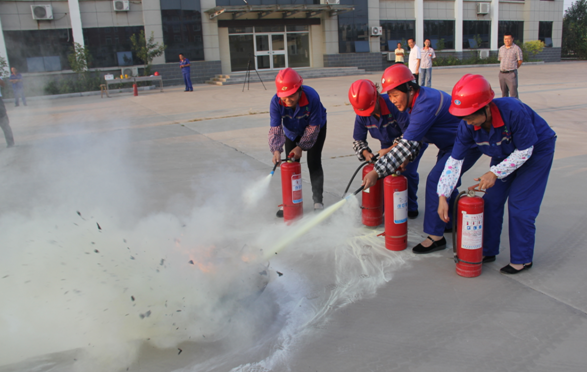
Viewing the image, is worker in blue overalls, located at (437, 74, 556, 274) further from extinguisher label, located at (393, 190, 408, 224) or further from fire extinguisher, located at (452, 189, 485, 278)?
extinguisher label, located at (393, 190, 408, 224)

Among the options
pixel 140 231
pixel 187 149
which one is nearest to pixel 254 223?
pixel 140 231

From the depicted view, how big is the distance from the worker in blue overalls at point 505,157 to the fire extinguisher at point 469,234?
0.10 m

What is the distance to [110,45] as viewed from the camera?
22859mm

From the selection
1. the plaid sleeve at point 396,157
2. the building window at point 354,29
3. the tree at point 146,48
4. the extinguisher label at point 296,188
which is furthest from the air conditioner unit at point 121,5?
the plaid sleeve at point 396,157

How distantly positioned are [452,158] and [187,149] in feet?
17.8

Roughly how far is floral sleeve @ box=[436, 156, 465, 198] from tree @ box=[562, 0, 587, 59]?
39.3 m

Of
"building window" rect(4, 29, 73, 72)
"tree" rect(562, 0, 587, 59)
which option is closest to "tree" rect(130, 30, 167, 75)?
"building window" rect(4, 29, 73, 72)

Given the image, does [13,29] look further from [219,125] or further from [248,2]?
[219,125]

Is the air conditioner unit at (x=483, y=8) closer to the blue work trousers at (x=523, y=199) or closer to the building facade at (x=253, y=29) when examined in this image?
the building facade at (x=253, y=29)

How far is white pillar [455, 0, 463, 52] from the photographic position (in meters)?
29.2

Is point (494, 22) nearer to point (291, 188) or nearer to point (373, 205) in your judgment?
point (373, 205)

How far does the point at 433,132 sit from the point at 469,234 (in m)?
0.99

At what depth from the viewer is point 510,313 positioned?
102 inches

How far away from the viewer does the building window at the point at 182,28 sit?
23125mm
